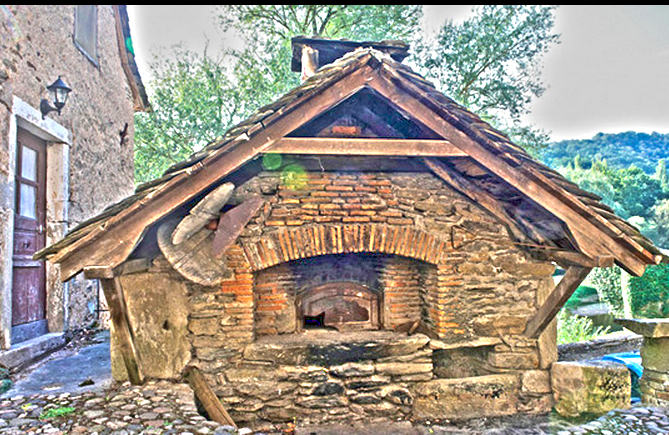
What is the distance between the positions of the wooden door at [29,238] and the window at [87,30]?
1872mm

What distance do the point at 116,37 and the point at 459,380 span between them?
28.0ft

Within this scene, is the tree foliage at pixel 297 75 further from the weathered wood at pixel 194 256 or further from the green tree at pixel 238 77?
the weathered wood at pixel 194 256

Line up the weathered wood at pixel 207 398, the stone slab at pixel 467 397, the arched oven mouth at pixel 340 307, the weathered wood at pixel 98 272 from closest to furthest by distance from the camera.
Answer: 1. the weathered wood at pixel 98 272
2. the weathered wood at pixel 207 398
3. the stone slab at pixel 467 397
4. the arched oven mouth at pixel 340 307

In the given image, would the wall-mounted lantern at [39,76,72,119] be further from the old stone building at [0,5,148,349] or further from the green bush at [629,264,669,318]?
the green bush at [629,264,669,318]

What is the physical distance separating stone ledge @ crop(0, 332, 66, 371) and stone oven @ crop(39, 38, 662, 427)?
1.46m

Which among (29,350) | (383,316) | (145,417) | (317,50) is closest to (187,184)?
(145,417)

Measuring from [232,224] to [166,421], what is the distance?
68.0 inches

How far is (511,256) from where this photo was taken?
4.47 m

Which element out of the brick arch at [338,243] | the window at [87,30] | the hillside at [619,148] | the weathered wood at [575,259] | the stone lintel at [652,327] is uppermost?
the hillside at [619,148]

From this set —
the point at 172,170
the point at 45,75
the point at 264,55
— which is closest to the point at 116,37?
the point at 45,75

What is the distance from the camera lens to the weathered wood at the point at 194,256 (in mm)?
3672

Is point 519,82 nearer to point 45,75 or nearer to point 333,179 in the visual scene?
point 333,179

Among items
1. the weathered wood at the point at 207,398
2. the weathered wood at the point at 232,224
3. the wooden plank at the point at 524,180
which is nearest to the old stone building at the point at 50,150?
the weathered wood at the point at 207,398

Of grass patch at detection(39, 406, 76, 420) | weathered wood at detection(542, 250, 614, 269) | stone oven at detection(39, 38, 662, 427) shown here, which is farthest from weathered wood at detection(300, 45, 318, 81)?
grass patch at detection(39, 406, 76, 420)
